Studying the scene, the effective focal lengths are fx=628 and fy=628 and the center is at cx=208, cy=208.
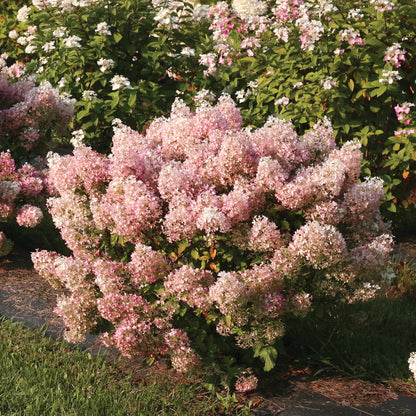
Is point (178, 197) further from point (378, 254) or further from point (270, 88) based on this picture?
point (270, 88)

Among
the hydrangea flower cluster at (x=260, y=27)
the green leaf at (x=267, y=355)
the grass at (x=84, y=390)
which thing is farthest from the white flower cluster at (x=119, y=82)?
the green leaf at (x=267, y=355)

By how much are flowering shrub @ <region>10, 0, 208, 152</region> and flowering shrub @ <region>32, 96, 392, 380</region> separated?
2.72m

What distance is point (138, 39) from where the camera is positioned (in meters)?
6.51

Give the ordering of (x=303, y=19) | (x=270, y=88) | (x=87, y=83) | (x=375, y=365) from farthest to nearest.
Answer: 1. (x=87, y=83)
2. (x=270, y=88)
3. (x=303, y=19)
4. (x=375, y=365)

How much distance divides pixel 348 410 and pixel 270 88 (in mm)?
3474

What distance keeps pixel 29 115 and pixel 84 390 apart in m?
2.66

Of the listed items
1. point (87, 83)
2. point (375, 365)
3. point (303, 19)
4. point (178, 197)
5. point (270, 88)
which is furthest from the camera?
point (87, 83)

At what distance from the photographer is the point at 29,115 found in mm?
5184

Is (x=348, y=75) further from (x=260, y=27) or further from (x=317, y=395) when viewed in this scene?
(x=317, y=395)

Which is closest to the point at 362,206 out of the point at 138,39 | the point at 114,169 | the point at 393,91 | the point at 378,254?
the point at 378,254

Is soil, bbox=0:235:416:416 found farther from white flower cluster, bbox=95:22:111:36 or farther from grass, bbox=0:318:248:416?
white flower cluster, bbox=95:22:111:36

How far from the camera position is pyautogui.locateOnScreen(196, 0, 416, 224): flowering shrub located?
5512 millimetres

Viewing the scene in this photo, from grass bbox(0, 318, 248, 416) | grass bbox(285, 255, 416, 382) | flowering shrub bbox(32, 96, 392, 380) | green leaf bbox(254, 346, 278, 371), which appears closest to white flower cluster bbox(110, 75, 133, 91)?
flowering shrub bbox(32, 96, 392, 380)

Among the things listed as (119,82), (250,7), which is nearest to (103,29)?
(119,82)
